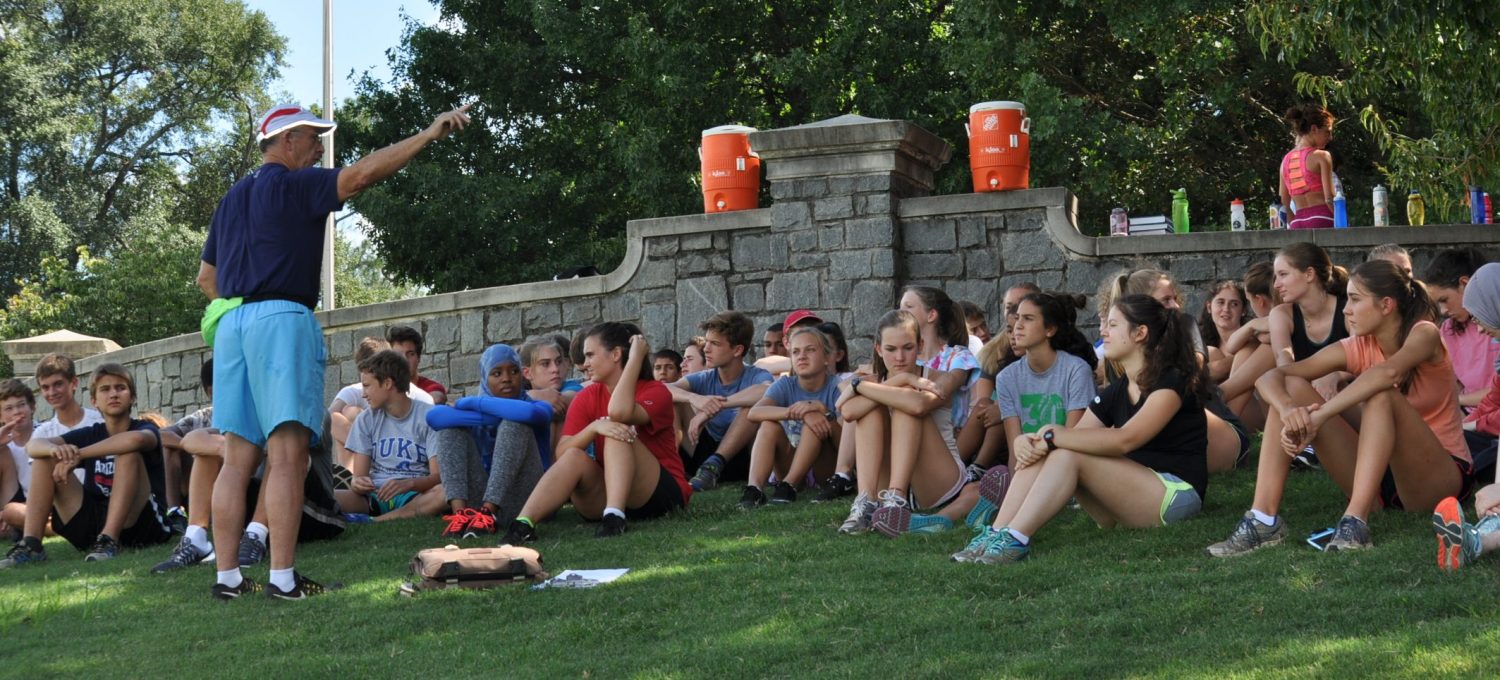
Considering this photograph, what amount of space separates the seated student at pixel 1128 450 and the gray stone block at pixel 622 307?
6.08m

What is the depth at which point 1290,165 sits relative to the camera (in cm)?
1074

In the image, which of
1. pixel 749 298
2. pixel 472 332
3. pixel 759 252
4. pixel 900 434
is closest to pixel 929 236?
pixel 759 252

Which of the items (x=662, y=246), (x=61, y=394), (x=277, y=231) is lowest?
(x=61, y=394)

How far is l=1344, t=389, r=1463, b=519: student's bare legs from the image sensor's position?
17.5ft

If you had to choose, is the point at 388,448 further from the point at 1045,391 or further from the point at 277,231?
the point at 1045,391

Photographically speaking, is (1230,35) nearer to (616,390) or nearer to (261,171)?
(616,390)

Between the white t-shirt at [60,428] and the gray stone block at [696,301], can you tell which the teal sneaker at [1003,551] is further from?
the gray stone block at [696,301]

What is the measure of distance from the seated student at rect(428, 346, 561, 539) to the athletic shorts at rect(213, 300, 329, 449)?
159cm

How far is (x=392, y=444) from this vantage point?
868 centimetres

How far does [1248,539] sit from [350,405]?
234 inches

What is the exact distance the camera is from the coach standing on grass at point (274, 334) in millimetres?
5781

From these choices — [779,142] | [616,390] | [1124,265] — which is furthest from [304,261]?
[1124,265]

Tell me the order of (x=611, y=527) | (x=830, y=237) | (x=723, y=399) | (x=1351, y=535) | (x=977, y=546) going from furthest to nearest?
1. (x=830, y=237)
2. (x=723, y=399)
3. (x=611, y=527)
4. (x=977, y=546)
5. (x=1351, y=535)

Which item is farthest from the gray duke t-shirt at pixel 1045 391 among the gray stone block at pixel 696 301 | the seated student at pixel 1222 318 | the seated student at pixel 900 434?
the gray stone block at pixel 696 301
